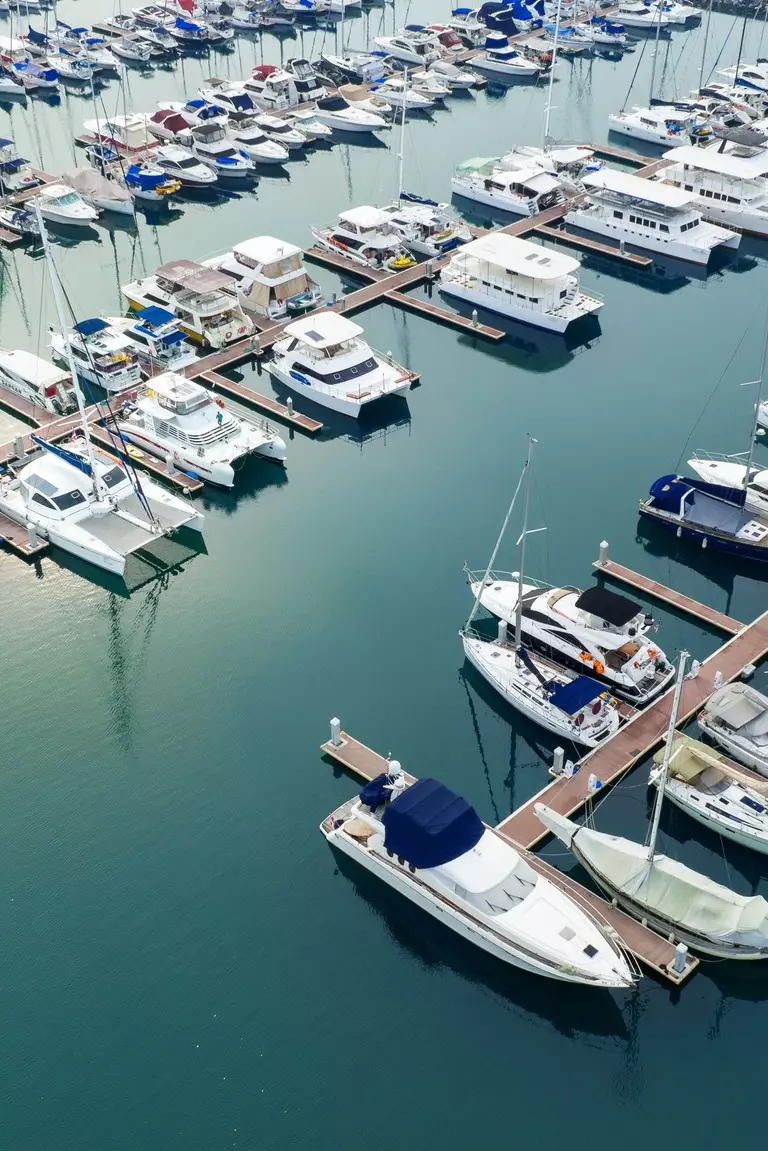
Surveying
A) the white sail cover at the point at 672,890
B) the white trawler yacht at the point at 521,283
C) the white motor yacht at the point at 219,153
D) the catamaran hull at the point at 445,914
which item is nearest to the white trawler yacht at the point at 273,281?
the white trawler yacht at the point at 521,283

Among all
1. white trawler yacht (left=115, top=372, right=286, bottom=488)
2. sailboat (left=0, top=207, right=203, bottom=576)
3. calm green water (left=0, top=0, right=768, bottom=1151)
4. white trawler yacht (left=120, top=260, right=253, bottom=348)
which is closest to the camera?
calm green water (left=0, top=0, right=768, bottom=1151)

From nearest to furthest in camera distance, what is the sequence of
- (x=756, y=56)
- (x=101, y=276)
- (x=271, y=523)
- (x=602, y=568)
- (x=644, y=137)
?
(x=602, y=568) → (x=271, y=523) → (x=101, y=276) → (x=644, y=137) → (x=756, y=56)

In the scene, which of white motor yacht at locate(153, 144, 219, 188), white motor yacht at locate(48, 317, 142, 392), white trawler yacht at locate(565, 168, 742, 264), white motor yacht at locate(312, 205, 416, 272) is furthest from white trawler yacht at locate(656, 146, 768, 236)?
white motor yacht at locate(48, 317, 142, 392)

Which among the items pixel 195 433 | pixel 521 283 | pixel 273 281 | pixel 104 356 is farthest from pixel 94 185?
pixel 195 433

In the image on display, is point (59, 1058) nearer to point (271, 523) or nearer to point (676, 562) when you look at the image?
point (271, 523)

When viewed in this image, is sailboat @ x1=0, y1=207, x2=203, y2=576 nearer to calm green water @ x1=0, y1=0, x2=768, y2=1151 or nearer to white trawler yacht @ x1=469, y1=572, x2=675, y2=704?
calm green water @ x1=0, y1=0, x2=768, y2=1151

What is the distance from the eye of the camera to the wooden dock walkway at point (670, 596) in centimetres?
5069

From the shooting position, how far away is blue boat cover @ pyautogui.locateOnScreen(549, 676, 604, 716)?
43.8 m

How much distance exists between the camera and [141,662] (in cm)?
4962

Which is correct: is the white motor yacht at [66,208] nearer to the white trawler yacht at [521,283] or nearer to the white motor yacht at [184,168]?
the white motor yacht at [184,168]

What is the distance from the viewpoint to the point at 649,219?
82.6 metres

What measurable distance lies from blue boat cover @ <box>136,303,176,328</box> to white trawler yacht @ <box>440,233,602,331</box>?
18785 millimetres

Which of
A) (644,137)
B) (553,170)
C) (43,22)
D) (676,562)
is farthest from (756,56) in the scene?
(676,562)

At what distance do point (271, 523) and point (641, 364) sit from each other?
86.1 ft
